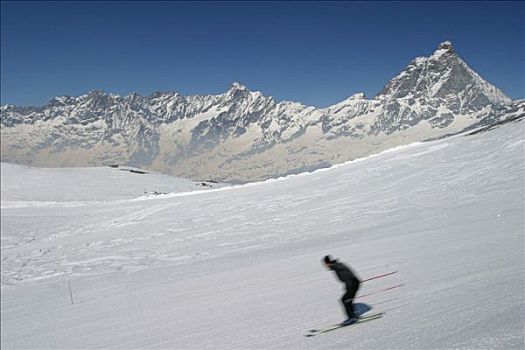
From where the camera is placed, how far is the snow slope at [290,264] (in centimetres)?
1067

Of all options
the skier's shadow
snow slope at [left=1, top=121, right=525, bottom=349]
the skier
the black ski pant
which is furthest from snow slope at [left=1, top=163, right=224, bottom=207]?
the black ski pant

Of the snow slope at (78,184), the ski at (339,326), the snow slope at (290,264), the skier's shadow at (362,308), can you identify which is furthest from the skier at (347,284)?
the snow slope at (78,184)

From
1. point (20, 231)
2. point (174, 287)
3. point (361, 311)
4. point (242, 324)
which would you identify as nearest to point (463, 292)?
point (361, 311)

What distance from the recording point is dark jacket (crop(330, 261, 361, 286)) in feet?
36.8

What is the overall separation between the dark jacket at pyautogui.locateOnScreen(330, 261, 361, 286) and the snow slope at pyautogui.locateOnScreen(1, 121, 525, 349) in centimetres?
109

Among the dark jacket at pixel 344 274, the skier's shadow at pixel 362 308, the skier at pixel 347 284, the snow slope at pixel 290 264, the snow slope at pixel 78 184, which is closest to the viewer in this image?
the snow slope at pixel 290 264

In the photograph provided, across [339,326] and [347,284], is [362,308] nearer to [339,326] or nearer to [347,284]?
[347,284]

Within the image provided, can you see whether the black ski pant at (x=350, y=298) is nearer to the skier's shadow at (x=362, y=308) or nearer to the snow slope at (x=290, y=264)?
the skier's shadow at (x=362, y=308)

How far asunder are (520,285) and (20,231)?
131ft

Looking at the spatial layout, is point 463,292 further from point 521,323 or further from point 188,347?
point 188,347

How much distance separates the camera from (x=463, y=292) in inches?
443

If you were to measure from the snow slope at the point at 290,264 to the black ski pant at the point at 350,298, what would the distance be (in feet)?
2.21

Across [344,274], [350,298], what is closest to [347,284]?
[344,274]

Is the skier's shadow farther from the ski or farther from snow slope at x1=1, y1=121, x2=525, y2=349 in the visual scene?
the ski
